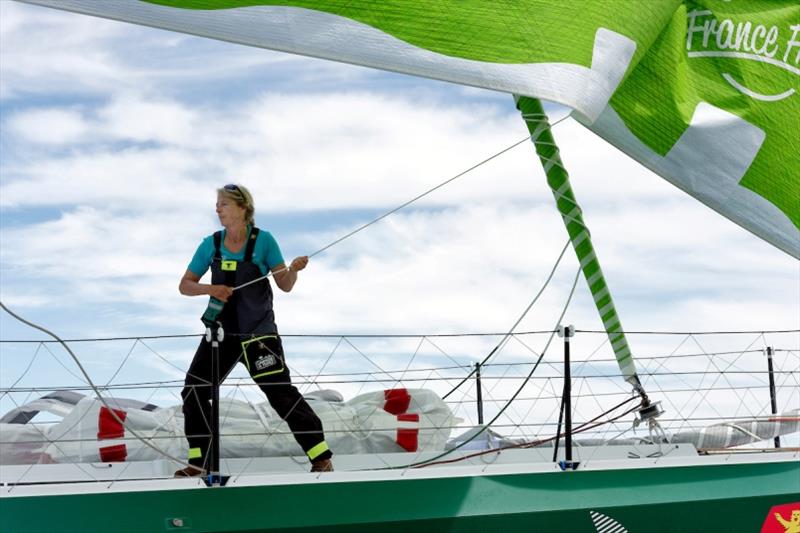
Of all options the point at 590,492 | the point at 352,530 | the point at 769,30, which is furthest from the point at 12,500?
the point at 769,30

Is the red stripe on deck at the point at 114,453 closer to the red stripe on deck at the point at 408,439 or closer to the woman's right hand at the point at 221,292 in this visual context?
the woman's right hand at the point at 221,292

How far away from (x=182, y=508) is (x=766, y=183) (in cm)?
397

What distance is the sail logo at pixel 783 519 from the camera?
22.1 ft

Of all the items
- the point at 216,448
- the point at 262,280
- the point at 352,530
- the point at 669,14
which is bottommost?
the point at 352,530

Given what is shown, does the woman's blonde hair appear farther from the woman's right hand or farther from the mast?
the mast

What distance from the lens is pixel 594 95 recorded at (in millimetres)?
5738

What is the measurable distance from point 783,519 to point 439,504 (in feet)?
7.52

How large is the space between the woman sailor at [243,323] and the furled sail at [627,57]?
3.98ft

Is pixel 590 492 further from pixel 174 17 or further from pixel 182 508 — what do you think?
pixel 174 17

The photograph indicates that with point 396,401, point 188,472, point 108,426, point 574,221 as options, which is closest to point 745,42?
point 574,221

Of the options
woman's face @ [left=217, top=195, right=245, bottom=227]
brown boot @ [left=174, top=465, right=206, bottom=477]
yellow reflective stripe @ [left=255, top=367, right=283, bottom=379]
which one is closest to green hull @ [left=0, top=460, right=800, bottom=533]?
brown boot @ [left=174, top=465, right=206, bottom=477]

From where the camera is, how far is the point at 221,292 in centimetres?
588

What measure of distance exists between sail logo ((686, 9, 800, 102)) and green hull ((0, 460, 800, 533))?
234 cm

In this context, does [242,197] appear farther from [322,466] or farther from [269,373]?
[322,466]
